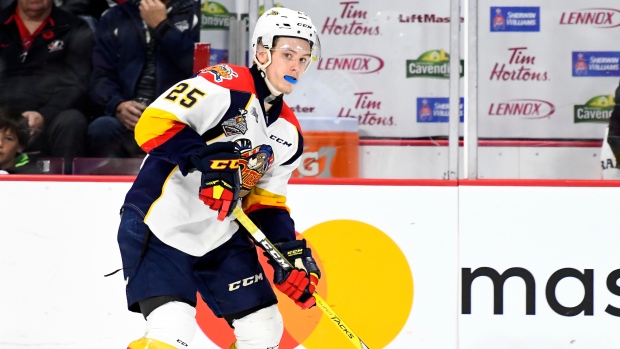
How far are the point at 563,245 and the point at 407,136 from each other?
Result: 708 millimetres

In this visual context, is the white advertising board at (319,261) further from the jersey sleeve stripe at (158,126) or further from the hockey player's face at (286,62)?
the jersey sleeve stripe at (158,126)

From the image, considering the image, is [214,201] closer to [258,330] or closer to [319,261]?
[258,330]

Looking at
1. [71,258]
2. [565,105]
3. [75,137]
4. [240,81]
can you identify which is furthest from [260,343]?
[565,105]

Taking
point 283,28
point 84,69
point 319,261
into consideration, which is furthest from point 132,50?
point 283,28

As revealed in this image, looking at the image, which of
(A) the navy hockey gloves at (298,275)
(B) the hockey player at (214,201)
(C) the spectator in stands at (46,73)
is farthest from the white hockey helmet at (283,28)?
(C) the spectator in stands at (46,73)

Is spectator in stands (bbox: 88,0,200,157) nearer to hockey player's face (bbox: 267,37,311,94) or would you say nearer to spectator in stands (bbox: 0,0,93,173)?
spectator in stands (bbox: 0,0,93,173)

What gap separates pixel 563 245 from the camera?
330 centimetres

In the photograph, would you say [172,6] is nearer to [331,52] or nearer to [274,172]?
[331,52]

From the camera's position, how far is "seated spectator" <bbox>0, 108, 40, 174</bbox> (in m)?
3.44

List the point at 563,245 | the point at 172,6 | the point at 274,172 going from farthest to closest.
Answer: the point at 172,6, the point at 563,245, the point at 274,172

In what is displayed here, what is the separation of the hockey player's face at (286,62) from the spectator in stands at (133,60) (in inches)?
42.7

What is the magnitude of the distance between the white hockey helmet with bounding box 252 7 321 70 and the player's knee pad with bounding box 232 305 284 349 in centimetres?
73

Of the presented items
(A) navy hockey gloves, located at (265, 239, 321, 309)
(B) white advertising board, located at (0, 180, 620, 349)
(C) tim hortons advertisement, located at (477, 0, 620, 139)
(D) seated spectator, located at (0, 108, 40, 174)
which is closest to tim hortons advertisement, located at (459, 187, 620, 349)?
(B) white advertising board, located at (0, 180, 620, 349)

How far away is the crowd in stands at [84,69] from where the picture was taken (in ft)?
11.4
